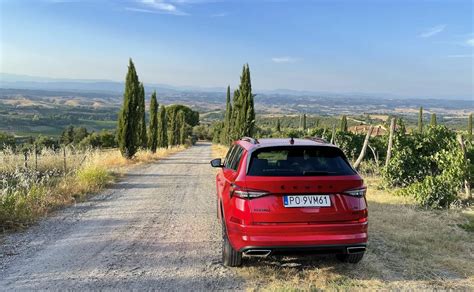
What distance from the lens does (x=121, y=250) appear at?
5.75 meters

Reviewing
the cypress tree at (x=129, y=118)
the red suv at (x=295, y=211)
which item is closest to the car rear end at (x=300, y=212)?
the red suv at (x=295, y=211)

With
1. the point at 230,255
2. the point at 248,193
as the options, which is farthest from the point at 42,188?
the point at 248,193

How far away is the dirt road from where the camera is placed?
14.9 ft

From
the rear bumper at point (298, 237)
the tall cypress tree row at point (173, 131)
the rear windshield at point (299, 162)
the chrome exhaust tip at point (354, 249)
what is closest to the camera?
the rear bumper at point (298, 237)

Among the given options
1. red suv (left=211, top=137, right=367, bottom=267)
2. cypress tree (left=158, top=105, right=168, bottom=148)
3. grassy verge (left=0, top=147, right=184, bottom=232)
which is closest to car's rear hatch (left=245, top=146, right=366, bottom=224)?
red suv (left=211, top=137, right=367, bottom=267)

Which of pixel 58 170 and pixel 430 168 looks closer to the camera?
pixel 430 168

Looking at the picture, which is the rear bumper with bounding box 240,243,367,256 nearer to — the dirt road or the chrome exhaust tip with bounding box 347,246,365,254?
the chrome exhaust tip with bounding box 347,246,365,254

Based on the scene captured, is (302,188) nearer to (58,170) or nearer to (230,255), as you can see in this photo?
(230,255)

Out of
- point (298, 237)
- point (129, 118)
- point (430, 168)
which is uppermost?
point (129, 118)

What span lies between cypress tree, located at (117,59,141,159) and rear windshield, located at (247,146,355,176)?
18.7 m

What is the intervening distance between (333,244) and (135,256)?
105 inches

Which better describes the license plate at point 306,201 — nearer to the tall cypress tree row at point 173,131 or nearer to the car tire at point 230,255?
the car tire at point 230,255

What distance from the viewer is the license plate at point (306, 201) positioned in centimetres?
442

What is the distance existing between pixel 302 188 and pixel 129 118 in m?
20.0
